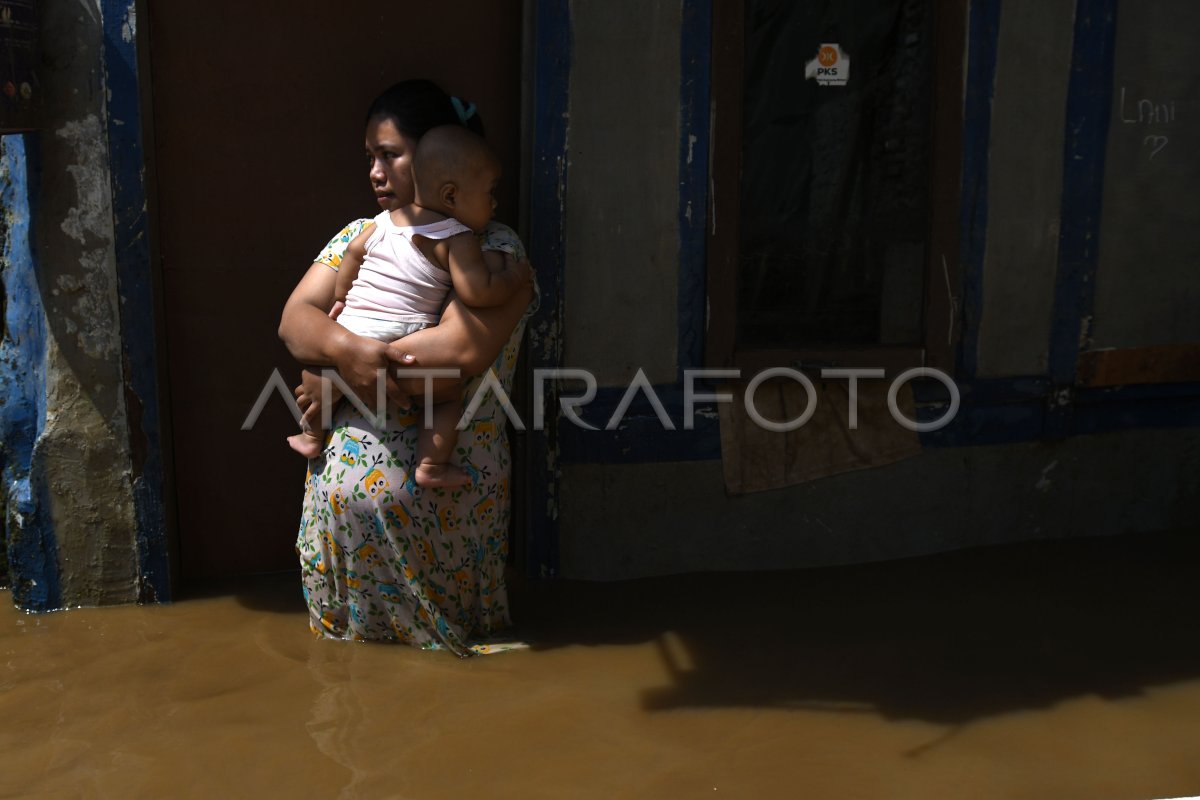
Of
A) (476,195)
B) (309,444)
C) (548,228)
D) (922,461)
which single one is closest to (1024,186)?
(922,461)

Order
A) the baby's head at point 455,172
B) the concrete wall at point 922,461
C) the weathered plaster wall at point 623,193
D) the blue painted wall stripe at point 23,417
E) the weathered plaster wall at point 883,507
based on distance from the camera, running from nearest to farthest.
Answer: the baby's head at point 455,172, the blue painted wall stripe at point 23,417, the weathered plaster wall at point 623,193, the concrete wall at point 922,461, the weathered plaster wall at point 883,507

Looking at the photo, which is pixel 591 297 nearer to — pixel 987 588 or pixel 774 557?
pixel 774 557

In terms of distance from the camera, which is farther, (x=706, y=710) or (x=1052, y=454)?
(x=1052, y=454)

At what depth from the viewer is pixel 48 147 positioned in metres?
3.70

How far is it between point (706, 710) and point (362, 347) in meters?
1.46

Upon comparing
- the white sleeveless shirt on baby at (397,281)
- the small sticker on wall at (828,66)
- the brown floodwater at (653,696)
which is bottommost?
the brown floodwater at (653,696)

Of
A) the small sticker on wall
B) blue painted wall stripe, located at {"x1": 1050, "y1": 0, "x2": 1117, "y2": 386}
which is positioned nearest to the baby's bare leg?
the small sticker on wall

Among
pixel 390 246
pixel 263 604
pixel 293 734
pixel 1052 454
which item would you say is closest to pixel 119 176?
pixel 390 246

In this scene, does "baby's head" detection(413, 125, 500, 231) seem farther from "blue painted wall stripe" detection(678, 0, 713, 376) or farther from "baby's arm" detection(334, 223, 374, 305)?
"blue painted wall stripe" detection(678, 0, 713, 376)

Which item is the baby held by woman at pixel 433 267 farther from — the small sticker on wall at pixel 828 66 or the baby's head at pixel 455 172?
the small sticker on wall at pixel 828 66

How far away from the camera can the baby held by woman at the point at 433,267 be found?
→ 3.41 m

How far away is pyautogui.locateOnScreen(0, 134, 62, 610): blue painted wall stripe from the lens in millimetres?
3816

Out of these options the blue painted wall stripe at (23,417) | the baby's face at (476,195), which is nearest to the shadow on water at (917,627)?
the baby's face at (476,195)

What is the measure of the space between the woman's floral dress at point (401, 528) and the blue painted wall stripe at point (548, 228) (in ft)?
1.31
